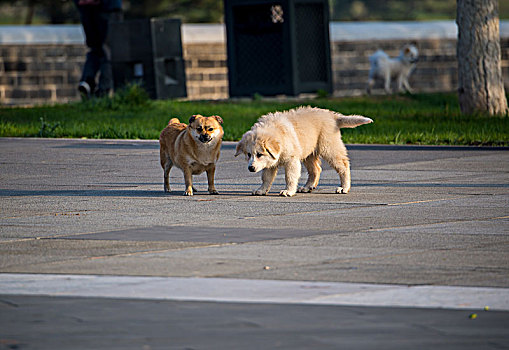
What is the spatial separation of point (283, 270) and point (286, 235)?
1467 millimetres

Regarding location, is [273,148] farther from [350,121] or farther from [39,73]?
[39,73]

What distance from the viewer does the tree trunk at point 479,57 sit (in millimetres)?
20594

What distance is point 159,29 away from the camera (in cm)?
2397

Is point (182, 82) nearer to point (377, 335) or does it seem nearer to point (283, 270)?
point (283, 270)

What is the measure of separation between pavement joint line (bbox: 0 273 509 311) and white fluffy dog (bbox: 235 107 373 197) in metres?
3.88

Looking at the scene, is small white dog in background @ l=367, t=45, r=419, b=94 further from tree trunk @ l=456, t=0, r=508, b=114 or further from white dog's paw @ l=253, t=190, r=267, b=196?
white dog's paw @ l=253, t=190, r=267, b=196

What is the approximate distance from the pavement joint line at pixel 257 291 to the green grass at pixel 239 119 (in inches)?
413

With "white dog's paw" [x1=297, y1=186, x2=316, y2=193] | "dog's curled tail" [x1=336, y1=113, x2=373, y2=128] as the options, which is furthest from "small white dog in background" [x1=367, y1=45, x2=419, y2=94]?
"white dog's paw" [x1=297, y1=186, x2=316, y2=193]

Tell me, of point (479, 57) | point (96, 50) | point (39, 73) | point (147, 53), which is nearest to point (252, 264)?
point (479, 57)

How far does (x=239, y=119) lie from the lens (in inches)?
778

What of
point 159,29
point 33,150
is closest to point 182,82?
point 159,29

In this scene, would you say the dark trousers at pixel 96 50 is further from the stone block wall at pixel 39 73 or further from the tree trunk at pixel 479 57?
the tree trunk at pixel 479 57

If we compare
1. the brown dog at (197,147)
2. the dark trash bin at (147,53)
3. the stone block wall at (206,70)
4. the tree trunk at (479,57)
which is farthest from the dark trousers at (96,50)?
the brown dog at (197,147)

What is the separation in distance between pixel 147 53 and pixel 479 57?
8.04 meters
